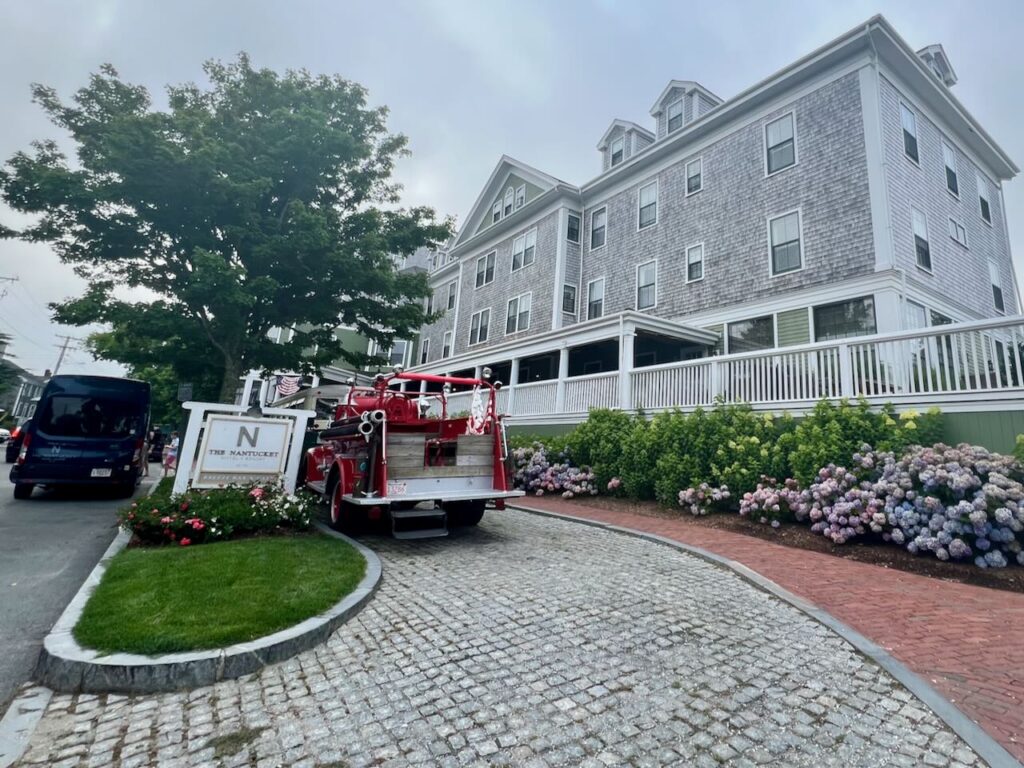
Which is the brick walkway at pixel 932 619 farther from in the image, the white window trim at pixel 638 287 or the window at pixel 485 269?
the window at pixel 485 269

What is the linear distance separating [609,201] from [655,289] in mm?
4939

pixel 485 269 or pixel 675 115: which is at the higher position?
pixel 675 115

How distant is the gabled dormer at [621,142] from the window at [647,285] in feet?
15.6

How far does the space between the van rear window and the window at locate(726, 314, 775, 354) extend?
15.7 meters

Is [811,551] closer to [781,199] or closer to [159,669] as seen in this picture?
[159,669]

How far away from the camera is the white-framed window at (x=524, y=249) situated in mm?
21439

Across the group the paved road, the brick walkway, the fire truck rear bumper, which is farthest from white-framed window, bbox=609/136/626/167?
the paved road

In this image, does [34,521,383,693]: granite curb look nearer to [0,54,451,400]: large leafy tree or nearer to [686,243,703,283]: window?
[0,54,451,400]: large leafy tree

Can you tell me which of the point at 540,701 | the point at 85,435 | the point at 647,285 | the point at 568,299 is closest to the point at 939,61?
the point at 647,285

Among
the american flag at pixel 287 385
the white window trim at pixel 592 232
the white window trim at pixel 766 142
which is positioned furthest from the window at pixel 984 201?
the american flag at pixel 287 385

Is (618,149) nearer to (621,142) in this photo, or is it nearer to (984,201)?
(621,142)

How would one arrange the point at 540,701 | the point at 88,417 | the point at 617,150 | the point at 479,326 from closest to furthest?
the point at 540,701 → the point at 88,417 → the point at 617,150 → the point at 479,326

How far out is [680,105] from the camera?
1756cm

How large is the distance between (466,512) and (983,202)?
1950 centimetres
